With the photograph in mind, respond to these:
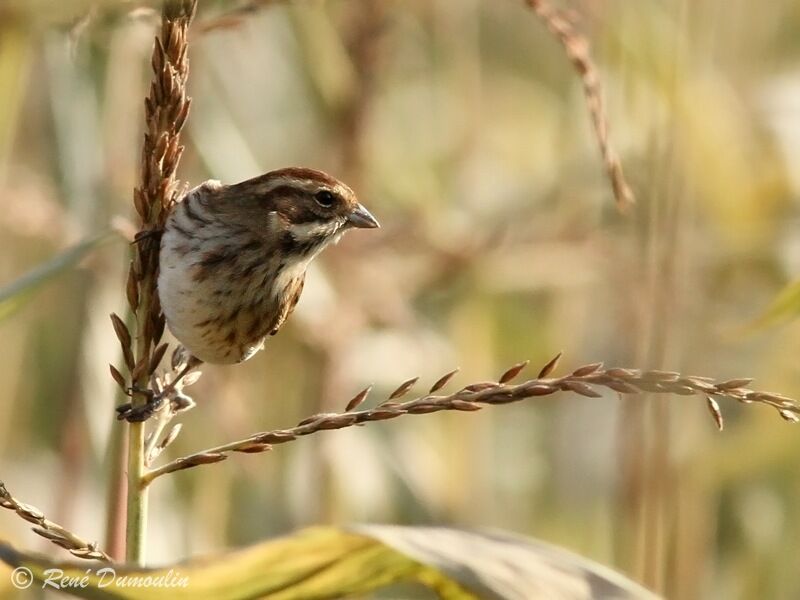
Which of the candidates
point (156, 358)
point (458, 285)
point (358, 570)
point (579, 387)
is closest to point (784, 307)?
point (579, 387)

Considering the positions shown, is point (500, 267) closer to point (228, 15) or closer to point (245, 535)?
point (245, 535)

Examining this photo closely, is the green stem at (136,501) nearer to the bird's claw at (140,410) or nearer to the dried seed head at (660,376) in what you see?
the bird's claw at (140,410)

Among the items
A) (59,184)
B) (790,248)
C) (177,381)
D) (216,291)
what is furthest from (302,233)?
(790,248)

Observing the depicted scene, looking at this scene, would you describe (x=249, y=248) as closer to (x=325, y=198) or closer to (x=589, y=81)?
Answer: (x=325, y=198)

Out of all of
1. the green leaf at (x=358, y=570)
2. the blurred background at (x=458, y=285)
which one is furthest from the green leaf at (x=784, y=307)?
the blurred background at (x=458, y=285)

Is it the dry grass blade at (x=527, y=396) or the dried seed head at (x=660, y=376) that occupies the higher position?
the dried seed head at (x=660, y=376)

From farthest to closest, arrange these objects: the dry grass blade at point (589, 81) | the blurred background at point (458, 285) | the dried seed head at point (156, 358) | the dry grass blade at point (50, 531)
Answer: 1. the blurred background at point (458, 285)
2. the dry grass blade at point (589, 81)
3. the dried seed head at point (156, 358)
4. the dry grass blade at point (50, 531)
